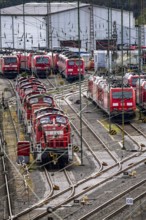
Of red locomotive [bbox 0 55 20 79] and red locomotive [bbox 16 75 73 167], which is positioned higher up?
red locomotive [bbox 0 55 20 79]

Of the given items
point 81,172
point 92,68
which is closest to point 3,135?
point 81,172

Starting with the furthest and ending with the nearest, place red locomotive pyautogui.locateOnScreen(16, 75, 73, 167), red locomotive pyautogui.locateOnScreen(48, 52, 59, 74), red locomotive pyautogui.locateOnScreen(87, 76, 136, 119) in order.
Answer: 1. red locomotive pyautogui.locateOnScreen(48, 52, 59, 74)
2. red locomotive pyautogui.locateOnScreen(87, 76, 136, 119)
3. red locomotive pyautogui.locateOnScreen(16, 75, 73, 167)

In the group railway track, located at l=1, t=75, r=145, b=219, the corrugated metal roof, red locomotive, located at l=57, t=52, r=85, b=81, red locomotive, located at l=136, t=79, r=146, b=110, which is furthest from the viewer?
the corrugated metal roof

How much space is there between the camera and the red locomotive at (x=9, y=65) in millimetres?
65250

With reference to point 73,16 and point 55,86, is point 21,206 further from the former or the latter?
point 73,16

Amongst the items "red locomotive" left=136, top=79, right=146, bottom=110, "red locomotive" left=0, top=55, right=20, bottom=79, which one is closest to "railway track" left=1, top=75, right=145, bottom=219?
"red locomotive" left=136, top=79, right=146, bottom=110

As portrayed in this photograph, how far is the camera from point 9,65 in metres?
65.2

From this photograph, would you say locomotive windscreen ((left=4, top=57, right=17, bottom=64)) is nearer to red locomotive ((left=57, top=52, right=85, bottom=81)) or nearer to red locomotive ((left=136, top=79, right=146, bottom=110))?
red locomotive ((left=57, top=52, right=85, bottom=81))

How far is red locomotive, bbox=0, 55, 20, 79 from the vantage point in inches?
2569

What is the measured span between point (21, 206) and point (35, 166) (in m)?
6.82

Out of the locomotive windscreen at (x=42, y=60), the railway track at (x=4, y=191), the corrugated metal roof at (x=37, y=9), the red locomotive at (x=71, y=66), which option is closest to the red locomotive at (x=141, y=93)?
the railway track at (x=4, y=191)

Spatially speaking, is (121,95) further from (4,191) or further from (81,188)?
(4,191)

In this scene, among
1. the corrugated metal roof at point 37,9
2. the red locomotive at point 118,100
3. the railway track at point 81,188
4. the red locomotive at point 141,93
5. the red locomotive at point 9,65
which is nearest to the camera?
the railway track at point 81,188

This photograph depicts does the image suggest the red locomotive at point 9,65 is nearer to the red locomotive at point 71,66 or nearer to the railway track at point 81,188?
the red locomotive at point 71,66
